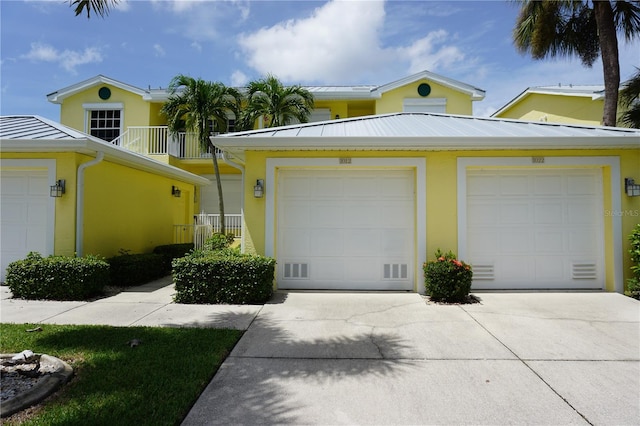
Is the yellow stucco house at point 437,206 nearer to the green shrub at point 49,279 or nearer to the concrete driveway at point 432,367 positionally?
the concrete driveway at point 432,367

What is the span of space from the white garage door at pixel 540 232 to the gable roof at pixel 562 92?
7.86 meters

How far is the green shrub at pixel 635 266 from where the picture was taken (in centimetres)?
685

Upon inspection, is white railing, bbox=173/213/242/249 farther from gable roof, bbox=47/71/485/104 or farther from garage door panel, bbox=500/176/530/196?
garage door panel, bbox=500/176/530/196

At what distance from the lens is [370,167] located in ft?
24.7

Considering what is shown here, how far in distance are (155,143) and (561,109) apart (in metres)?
17.9

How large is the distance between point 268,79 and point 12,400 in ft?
39.8

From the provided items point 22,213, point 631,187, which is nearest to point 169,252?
point 22,213

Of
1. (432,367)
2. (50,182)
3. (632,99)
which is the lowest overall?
(432,367)

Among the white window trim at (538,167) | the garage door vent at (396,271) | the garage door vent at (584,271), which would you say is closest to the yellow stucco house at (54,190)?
the garage door vent at (396,271)

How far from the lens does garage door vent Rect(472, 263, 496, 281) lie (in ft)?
24.5

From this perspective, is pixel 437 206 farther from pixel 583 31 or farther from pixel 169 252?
pixel 583 31

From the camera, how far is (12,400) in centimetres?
290

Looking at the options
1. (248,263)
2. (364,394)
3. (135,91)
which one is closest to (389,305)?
(248,263)

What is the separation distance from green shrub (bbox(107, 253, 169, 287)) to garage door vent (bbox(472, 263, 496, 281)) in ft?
25.2
